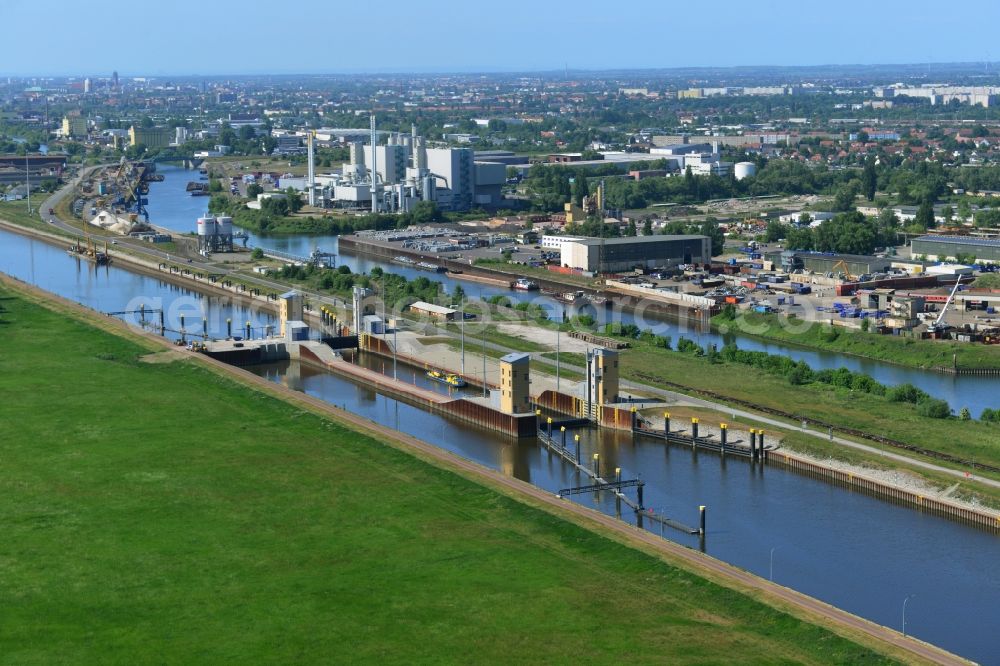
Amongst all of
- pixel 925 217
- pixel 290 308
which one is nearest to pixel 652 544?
pixel 290 308

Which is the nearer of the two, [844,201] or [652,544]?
[652,544]

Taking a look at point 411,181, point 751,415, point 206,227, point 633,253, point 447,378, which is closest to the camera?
point 751,415

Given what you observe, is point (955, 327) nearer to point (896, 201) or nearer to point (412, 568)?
point (412, 568)

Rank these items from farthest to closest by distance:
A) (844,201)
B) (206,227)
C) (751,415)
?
(844,201)
(206,227)
(751,415)

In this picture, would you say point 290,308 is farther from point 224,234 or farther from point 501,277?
point 224,234

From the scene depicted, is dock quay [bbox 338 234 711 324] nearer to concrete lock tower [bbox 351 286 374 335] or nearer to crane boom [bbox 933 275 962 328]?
crane boom [bbox 933 275 962 328]

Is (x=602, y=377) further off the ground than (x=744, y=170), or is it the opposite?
(x=744, y=170)

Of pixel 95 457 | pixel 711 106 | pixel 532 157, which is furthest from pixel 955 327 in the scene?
pixel 711 106
